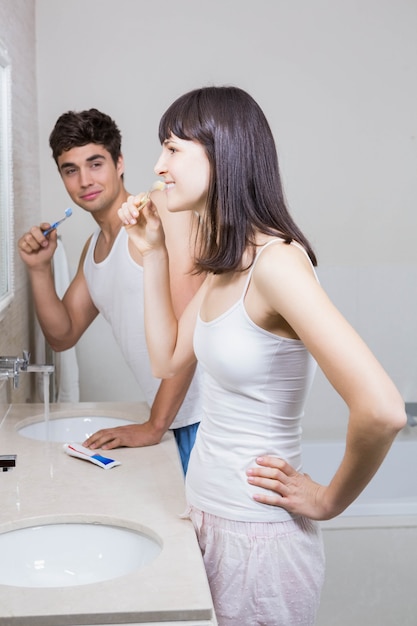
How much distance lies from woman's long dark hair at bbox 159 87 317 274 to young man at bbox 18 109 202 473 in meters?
0.51

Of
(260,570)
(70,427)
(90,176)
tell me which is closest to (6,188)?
(90,176)

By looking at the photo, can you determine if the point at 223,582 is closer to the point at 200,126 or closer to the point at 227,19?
the point at 200,126

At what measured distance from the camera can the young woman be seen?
3.71ft

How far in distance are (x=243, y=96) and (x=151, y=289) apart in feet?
1.25

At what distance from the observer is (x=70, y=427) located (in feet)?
6.47

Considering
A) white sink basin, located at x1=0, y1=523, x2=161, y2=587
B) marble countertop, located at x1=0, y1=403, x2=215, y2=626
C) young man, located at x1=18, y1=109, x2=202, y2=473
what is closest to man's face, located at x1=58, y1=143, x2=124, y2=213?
young man, located at x1=18, y1=109, x2=202, y2=473

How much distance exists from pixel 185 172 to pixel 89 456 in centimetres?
63

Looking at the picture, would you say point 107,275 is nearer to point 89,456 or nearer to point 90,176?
point 90,176

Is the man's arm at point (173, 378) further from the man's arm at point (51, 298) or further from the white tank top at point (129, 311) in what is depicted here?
the man's arm at point (51, 298)

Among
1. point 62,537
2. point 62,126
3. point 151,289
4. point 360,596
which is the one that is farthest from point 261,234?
point 360,596

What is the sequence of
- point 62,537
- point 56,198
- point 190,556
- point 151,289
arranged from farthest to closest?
point 56,198 < point 151,289 < point 62,537 < point 190,556

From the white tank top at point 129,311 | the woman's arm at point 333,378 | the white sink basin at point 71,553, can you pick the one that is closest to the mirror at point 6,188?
the white tank top at point 129,311

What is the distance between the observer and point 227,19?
9.68ft

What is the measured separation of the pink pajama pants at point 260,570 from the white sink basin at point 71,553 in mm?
92
